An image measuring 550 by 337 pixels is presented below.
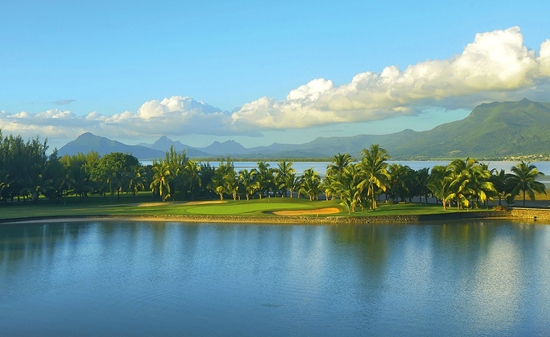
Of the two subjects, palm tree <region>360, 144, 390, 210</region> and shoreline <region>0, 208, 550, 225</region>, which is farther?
palm tree <region>360, 144, 390, 210</region>

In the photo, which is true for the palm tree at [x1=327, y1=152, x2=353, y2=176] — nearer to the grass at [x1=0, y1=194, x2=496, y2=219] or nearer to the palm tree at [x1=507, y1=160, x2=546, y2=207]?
the grass at [x1=0, y1=194, x2=496, y2=219]

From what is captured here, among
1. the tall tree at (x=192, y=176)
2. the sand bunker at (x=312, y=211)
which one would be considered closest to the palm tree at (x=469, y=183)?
the sand bunker at (x=312, y=211)

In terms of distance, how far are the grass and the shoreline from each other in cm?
139

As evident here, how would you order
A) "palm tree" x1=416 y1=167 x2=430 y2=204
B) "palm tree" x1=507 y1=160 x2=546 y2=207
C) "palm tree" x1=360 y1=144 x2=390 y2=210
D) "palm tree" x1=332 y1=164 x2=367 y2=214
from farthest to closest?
"palm tree" x1=416 y1=167 x2=430 y2=204 → "palm tree" x1=507 y1=160 x2=546 y2=207 → "palm tree" x1=360 y1=144 x2=390 y2=210 → "palm tree" x1=332 y1=164 x2=367 y2=214

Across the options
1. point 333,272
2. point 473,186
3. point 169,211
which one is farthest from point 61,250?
point 473,186

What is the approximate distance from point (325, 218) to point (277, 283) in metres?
32.4

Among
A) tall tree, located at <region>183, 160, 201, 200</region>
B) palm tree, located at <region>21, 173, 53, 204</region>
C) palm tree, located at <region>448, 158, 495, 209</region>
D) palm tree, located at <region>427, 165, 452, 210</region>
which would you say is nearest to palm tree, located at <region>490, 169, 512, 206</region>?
palm tree, located at <region>448, 158, 495, 209</region>

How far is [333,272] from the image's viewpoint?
35938 millimetres

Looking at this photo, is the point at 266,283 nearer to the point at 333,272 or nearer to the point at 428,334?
the point at 333,272

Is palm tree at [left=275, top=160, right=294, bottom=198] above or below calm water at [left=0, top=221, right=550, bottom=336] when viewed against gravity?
above

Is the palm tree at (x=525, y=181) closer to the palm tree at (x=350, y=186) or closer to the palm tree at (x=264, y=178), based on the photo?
the palm tree at (x=350, y=186)

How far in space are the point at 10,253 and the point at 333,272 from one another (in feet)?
92.4

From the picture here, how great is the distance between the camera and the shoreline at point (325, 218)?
63438 mm

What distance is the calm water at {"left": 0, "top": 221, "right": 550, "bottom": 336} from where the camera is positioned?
2512cm
